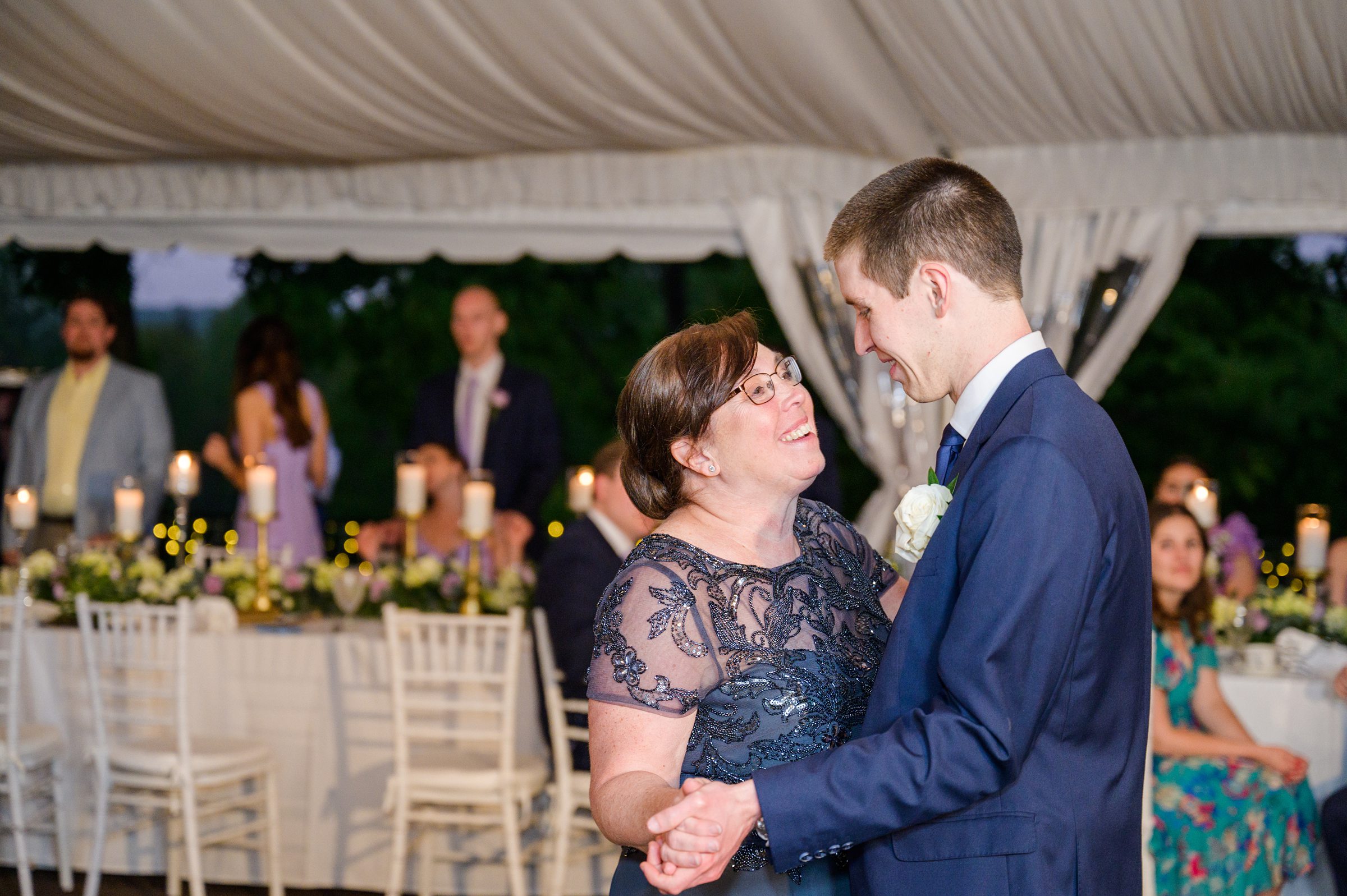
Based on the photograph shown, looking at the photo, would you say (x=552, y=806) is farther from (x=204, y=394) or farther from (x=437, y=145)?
(x=204, y=394)

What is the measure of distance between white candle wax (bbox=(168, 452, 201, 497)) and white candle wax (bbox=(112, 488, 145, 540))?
223 millimetres

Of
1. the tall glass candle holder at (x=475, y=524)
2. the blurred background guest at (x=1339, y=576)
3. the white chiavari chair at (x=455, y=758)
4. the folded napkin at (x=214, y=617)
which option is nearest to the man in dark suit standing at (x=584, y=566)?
the white chiavari chair at (x=455, y=758)

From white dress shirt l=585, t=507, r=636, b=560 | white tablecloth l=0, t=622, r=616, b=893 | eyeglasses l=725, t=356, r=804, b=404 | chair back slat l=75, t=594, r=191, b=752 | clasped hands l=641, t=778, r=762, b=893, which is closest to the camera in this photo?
clasped hands l=641, t=778, r=762, b=893

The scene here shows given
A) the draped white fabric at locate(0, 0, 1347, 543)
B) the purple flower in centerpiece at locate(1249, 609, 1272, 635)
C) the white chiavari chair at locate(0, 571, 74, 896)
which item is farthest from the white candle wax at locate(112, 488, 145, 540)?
the purple flower in centerpiece at locate(1249, 609, 1272, 635)

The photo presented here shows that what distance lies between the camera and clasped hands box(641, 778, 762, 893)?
1439mm

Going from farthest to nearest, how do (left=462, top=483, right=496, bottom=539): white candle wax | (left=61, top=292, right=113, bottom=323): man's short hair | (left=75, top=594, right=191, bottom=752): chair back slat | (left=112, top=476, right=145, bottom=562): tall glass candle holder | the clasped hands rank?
(left=61, top=292, right=113, bottom=323): man's short hair → (left=112, top=476, right=145, bottom=562): tall glass candle holder → (left=462, top=483, right=496, bottom=539): white candle wax → (left=75, top=594, right=191, bottom=752): chair back slat → the clasped hands

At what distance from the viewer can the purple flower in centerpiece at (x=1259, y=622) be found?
420 cm

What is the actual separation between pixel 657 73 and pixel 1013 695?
3.51m

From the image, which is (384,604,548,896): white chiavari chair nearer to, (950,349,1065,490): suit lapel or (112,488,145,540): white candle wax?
(112,488,145,540): white candle wax

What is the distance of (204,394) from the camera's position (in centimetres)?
998

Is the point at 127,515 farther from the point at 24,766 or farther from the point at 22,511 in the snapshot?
the point at 24,766

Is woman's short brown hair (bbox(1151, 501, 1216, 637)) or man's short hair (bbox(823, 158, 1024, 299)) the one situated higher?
man's short hair (bbox(823, 158, 1024, 299))

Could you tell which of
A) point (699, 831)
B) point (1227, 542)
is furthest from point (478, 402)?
point (699, 831)

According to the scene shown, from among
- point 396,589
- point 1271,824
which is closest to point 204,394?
point 396,589
